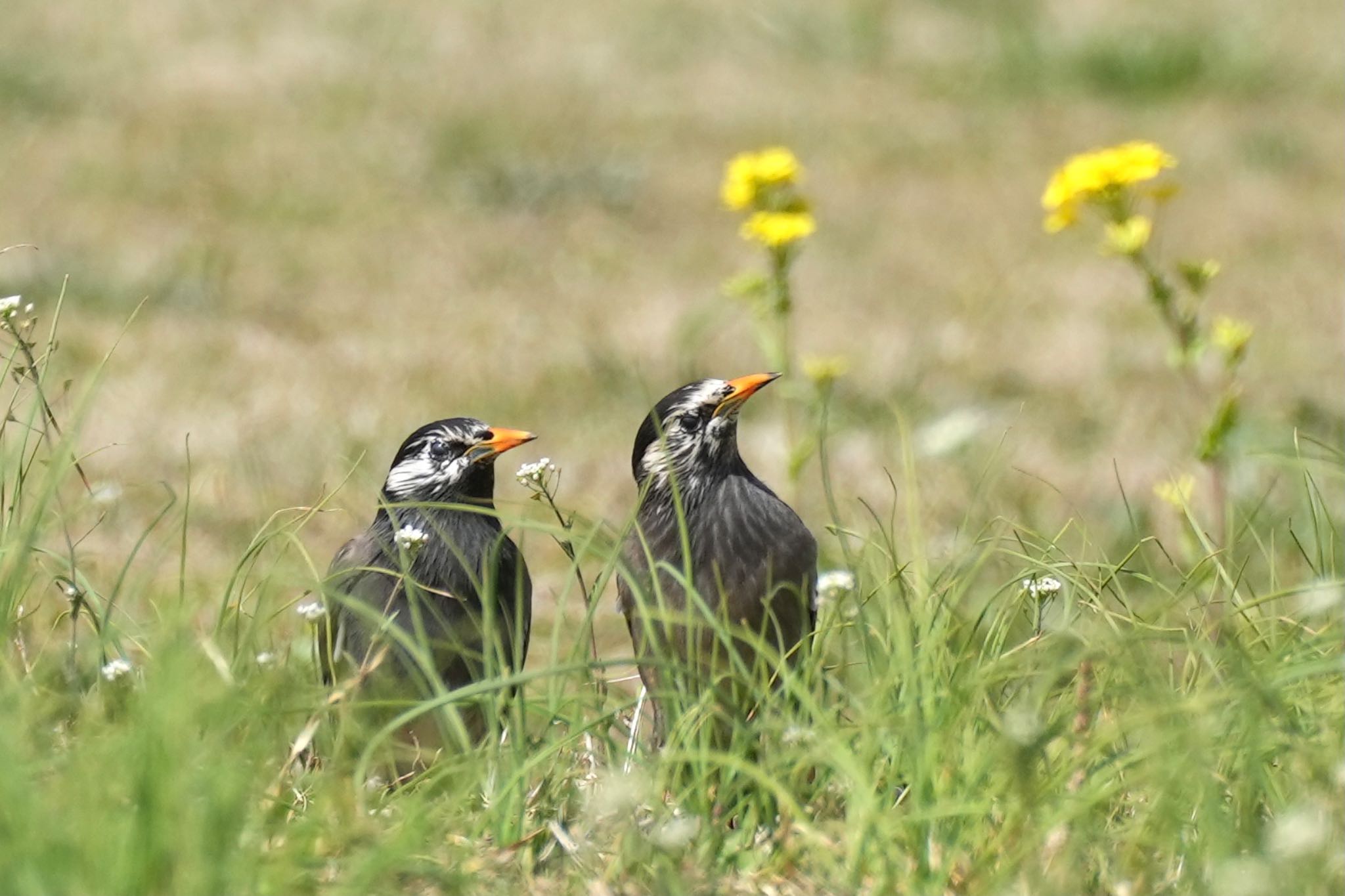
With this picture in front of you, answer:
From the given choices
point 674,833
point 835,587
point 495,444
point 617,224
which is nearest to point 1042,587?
point 835,587

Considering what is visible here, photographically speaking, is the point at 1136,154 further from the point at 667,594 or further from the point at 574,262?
the point at 574,262

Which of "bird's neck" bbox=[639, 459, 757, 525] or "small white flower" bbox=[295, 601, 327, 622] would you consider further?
"bird's neck" bbox=[639, 459, 757, 525]

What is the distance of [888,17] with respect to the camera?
648 inches

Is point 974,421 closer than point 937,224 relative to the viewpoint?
Yes

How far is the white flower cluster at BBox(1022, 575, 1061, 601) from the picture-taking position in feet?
10.8

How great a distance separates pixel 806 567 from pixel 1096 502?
3.23 m

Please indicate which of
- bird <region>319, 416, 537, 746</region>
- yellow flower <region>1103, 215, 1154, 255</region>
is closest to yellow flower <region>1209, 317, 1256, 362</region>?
yellow flower <region>1103, 215, 1154, 255</region>

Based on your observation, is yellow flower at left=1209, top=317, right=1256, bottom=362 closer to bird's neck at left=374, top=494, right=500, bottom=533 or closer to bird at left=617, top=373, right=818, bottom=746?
bird at left=617, top=373, right=818, bottom=746

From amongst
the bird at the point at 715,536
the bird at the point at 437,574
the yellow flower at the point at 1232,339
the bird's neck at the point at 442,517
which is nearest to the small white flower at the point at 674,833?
the bird at the point at 437,574

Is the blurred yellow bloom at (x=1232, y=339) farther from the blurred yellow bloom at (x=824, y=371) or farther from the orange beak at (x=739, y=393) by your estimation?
the orange beak at (x=739, y=393)

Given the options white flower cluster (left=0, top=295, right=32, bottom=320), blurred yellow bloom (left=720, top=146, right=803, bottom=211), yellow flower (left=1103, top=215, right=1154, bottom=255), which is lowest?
A: yellow flower (left=1103, top=215, right=1154, bottom=255)

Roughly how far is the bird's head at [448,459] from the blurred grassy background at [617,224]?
25.7 inches

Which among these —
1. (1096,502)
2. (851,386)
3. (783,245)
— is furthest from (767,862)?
(851,386)

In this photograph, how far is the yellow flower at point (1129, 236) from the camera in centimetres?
427
